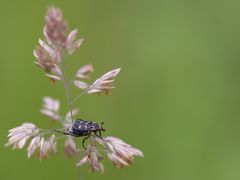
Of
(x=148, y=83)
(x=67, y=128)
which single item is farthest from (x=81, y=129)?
A: (x=148, y=83)

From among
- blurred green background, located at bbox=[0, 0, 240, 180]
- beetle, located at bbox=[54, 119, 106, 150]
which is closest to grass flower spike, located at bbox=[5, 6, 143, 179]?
beetle, located at bbox=[54, 119, 106, 150]

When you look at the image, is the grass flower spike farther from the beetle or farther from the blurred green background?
the blurred green background

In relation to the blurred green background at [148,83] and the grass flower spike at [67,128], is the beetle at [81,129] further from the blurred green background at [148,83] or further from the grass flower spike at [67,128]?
the blurred green background at [148,83]

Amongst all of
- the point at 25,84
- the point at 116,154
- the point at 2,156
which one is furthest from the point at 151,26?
the point at 116,154

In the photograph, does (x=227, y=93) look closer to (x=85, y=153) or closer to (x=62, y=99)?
(x=62, y=99)

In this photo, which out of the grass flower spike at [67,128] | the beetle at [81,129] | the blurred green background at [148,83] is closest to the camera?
the grass flower spike at [67,128]

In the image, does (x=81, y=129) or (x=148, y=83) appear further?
(x=148, y=83)

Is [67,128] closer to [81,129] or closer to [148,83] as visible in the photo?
[81,129]

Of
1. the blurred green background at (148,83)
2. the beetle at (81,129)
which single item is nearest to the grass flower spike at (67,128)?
the beetle at (81,129)
